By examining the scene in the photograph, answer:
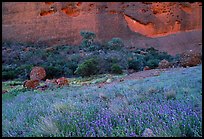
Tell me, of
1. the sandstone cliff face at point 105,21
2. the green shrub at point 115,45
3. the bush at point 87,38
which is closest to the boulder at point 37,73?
the green shrub at point 115,45

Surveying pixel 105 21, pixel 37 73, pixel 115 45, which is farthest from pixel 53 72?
pixel 105 21

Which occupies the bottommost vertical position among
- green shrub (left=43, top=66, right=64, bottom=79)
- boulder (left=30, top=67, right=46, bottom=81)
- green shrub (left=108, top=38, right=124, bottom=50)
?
green shrub (left=108, top=38, right=124, bottom=50)

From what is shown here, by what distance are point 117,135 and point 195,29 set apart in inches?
1238

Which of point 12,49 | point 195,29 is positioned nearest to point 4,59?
point 12,49

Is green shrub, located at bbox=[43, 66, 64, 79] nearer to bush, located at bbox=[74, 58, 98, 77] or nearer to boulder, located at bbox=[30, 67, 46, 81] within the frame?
boulder, located at bbox=[30, 67, 46, 81]

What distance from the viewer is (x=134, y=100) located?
4.30 m

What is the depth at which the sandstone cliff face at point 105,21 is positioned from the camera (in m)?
31.7

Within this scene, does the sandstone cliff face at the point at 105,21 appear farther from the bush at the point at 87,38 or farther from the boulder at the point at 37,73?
the boulder at the point at 37,73

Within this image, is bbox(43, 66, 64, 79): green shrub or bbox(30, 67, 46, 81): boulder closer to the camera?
bbox(30, 67, 46, 81): boulder

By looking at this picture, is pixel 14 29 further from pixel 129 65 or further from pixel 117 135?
pixel 117 135

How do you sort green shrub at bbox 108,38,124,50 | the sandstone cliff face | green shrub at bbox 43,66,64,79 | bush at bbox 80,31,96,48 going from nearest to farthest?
green shrub at bbox 43,66,64,79, green shrub at bbox 108,38,124,50, bush at bbox 80,31,96,48, the sandstone cliff face

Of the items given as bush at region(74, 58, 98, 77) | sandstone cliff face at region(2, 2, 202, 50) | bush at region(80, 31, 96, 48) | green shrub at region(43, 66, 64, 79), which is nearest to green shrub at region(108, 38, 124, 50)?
bush at region(80, 31, 96, 48)

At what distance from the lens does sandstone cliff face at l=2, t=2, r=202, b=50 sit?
31.7m

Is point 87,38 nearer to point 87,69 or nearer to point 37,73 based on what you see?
point 87,69
